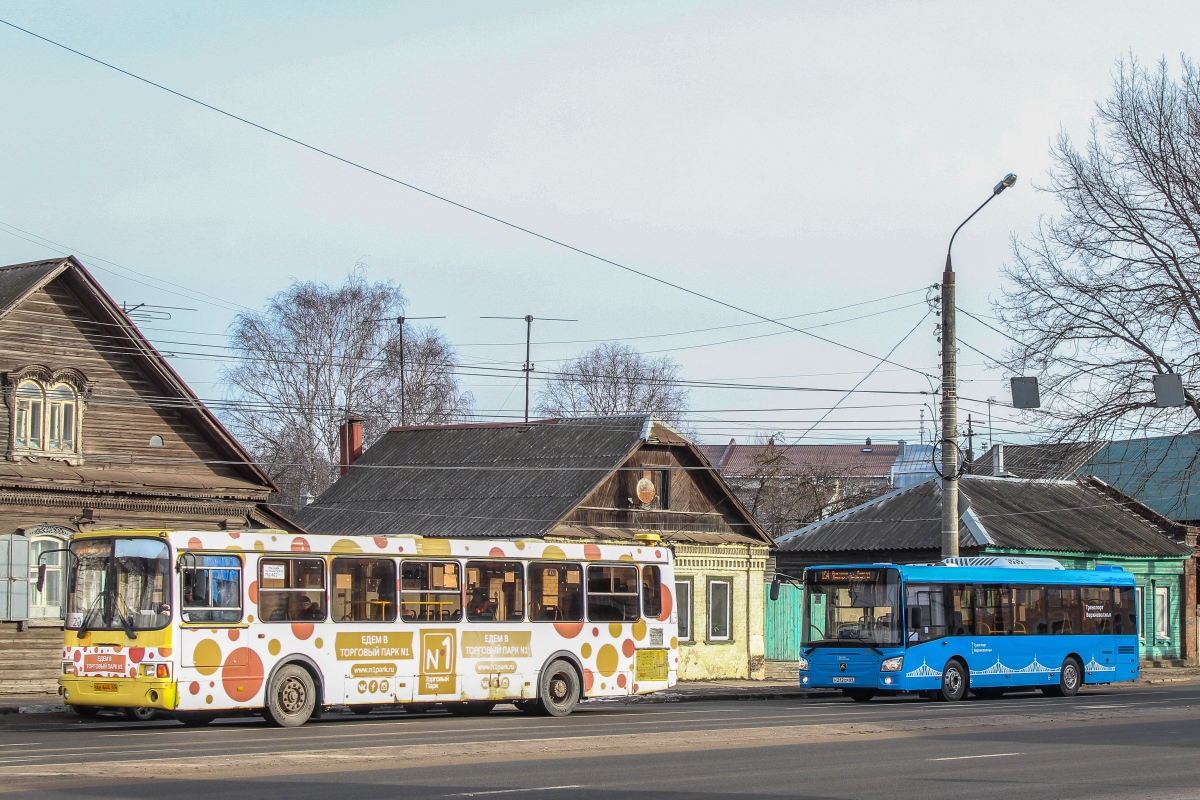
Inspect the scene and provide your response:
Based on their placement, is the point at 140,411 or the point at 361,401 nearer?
the point at 140,411

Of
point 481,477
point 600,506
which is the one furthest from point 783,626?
point 481,477

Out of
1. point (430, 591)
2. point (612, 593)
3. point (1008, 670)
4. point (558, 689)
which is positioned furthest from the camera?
point (1008, 670)

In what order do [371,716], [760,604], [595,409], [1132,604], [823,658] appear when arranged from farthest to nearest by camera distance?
[595,409] → [760,604] → [1132,604] → [823,658] → [371,716]

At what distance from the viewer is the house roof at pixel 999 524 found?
43688 mm

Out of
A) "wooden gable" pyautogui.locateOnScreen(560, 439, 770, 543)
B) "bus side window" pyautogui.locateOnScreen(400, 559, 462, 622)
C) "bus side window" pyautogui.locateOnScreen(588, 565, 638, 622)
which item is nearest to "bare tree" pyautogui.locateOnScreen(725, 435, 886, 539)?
"wooden gable" pyautogui.locateOnScreen(560, 439, 770, 543)

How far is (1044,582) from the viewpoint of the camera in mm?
30984

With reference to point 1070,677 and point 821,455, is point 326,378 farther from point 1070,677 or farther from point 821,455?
point 821,455

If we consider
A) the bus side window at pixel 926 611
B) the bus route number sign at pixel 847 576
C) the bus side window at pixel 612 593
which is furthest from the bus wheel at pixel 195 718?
the bus side window at pixel 926 611

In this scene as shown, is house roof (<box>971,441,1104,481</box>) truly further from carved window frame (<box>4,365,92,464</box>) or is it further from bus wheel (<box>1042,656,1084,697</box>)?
carved window frame (<box>4,365,92,464</box>)

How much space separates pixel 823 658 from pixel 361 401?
3198 centimetres

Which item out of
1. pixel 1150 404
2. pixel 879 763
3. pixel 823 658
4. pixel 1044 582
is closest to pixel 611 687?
pixel 823 658

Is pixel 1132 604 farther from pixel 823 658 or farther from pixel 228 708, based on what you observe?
pixel 228 708

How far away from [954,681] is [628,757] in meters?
14.8

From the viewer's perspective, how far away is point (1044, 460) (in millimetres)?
41219
